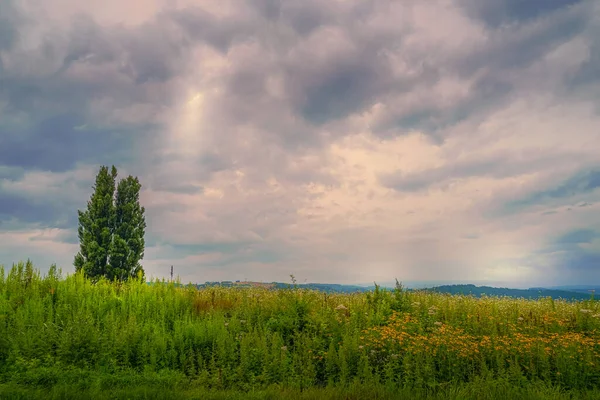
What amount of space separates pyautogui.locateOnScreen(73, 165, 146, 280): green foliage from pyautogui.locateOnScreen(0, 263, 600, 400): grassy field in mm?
13129

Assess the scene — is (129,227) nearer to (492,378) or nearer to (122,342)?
(122,342)

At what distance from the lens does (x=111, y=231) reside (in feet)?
87.0

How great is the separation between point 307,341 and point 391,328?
78.9 inches

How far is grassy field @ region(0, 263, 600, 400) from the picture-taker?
7.31 m

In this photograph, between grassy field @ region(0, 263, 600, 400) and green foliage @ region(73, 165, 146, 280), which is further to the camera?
green foliage @ region(73, 165, 146, 280)

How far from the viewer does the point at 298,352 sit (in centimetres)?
927

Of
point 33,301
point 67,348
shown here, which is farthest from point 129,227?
point 67,348

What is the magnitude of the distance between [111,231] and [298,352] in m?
21.0

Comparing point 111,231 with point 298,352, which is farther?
point 111,231

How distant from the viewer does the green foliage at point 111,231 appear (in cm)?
2552

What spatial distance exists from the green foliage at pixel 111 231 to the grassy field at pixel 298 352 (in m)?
13.1

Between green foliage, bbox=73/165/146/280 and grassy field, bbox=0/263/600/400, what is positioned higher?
green foliage, bbox=73/165/146/280

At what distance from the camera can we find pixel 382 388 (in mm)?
7207

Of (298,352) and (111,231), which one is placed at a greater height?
(111,231)
